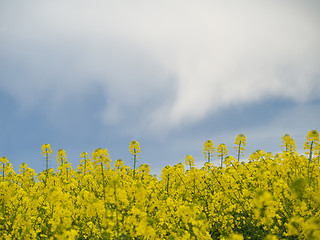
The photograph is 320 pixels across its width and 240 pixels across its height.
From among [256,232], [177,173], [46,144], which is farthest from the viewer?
[46,144]

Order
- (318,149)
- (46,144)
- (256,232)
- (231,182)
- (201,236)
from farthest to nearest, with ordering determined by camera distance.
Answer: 1. (46,144)
2. (231,182)
3. (318,149)
4. (256,232)
5. (201,236)

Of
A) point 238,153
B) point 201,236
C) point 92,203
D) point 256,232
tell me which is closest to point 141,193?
point 92,203

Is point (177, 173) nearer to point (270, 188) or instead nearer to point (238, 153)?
point (238, 153)

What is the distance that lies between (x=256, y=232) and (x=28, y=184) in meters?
8.83

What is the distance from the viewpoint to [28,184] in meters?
11.7

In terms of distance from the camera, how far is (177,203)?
6996 millimetres

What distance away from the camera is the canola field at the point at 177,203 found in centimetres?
488

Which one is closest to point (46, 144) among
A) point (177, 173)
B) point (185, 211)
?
point (177, 173)

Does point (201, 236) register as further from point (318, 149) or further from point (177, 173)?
point (177, 173)

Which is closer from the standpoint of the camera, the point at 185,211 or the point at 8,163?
the point at 185,211

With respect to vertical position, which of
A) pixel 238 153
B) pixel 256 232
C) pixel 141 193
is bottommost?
pixel 256 232

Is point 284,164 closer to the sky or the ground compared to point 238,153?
closer to the ground

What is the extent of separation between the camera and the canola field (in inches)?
192

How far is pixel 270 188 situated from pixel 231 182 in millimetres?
947
